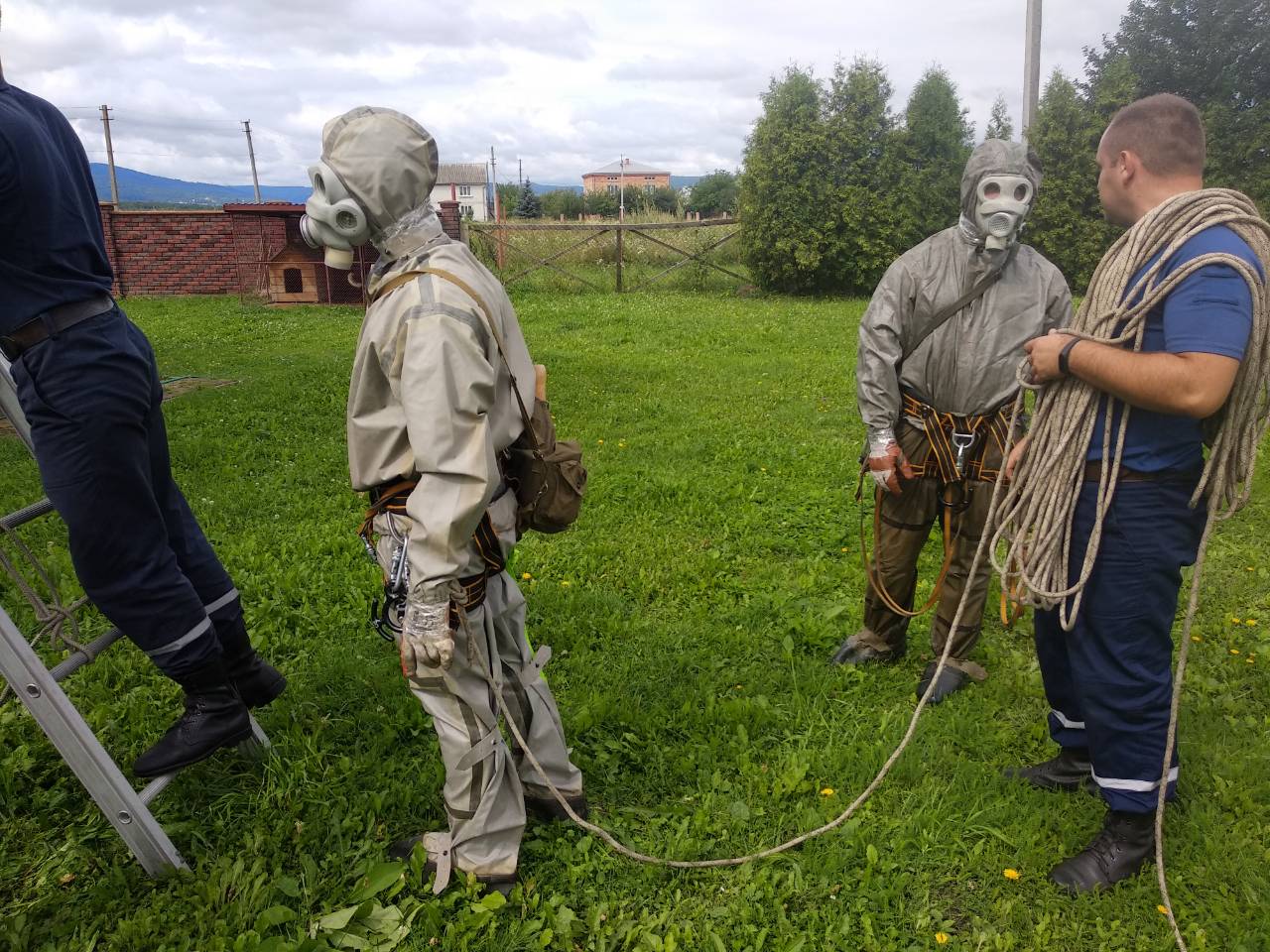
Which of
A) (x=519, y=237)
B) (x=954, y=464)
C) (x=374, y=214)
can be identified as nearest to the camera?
(x=374, y=214)

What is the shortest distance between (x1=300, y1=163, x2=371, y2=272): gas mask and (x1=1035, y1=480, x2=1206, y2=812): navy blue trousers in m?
2.26

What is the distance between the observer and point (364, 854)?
2918 mm

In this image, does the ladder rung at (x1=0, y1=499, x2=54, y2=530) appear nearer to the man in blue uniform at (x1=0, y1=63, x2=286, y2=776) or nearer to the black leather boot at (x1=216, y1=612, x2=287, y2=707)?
the man in blue uniform at (x1=0, y1=63, x2=286, y2=776)

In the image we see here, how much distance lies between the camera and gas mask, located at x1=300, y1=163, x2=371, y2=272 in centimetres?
231

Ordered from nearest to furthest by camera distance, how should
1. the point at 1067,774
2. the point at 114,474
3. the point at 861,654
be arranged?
the point at 114,474, the point at 1067,774, the point at 861,654

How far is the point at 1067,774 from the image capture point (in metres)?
3.27

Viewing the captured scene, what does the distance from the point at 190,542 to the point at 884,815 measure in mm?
2619

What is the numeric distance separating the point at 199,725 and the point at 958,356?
3.14 meters

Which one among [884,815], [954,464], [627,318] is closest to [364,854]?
[884,815]

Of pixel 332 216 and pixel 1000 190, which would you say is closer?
pixel 332 216

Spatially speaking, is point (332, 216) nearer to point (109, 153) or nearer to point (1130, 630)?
point (1130, 630)

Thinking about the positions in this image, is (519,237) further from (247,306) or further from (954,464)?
(954,464)

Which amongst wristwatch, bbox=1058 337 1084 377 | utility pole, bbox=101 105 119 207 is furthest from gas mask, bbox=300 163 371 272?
utility pole, bbox=101 105 119 207

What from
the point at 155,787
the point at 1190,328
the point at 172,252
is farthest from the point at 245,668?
the point at 172,252
